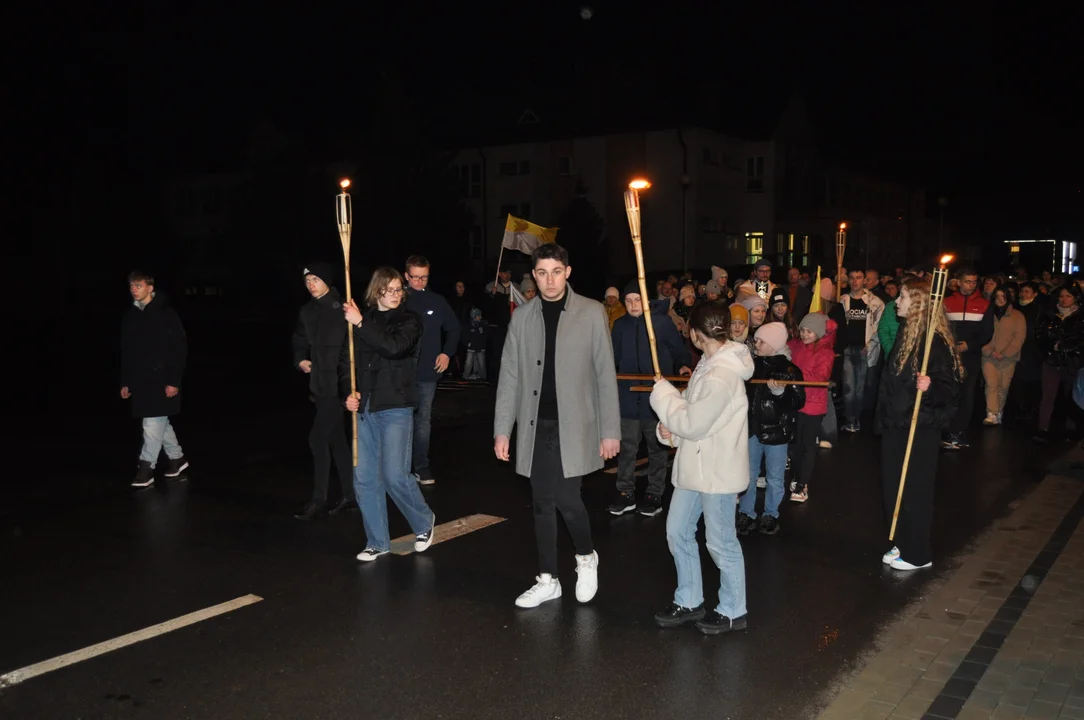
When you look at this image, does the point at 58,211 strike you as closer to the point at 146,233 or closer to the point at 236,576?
the point at 146,233

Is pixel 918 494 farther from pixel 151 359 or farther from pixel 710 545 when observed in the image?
pixel 151 359

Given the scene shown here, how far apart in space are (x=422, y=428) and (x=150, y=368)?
8.66 feet

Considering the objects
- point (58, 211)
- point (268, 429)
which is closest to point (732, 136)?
point (58, 211)

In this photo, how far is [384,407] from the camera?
6.60 m

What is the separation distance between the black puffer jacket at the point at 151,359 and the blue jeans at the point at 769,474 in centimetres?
534

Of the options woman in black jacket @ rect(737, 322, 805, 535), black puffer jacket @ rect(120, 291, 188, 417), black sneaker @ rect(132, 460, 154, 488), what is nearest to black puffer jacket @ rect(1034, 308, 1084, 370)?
woman in black jacket @ rect(737, 322, 805, 535)

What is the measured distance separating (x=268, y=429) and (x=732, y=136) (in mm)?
37202

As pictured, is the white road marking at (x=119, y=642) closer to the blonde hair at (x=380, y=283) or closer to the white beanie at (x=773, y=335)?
the blonde hair at (x=380, y=283)

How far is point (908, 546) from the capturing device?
662 centimetres

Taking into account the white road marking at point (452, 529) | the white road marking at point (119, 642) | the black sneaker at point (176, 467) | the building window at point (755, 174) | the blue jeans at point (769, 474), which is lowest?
the white road marking at point (452, 529)

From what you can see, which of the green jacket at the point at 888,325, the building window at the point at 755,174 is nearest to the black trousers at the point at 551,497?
the green jacket at the point at 888,325

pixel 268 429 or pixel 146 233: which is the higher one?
pixel 146 233

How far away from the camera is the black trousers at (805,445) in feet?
27.0

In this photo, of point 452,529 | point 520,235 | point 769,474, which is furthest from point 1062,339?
point 452,529
